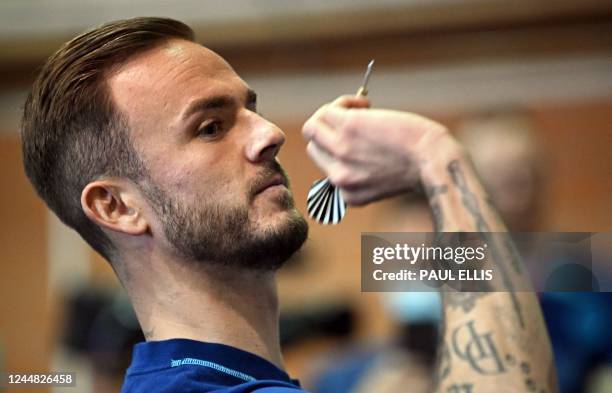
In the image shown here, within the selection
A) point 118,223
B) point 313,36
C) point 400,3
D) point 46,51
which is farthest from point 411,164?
point 46,51

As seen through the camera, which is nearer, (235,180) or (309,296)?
(235,180)

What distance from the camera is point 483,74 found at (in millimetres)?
4094

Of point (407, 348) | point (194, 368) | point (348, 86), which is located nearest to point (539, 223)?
point (407, 348)

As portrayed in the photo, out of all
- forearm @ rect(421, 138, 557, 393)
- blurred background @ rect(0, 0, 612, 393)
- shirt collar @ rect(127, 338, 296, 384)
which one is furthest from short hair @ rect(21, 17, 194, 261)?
blurred background @ rect(0, 0, 612, 393)

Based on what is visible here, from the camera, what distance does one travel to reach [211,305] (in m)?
1.45

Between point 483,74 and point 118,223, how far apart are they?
2.85 meters

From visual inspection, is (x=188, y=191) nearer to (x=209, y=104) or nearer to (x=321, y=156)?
(x=209, y=104)

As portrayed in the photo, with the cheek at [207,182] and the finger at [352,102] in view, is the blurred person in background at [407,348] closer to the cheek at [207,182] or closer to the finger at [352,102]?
the cheek at [207,182]

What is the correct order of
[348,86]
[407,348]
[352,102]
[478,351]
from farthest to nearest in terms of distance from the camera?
[348,86]
[407,348]
[352,102]
[478,351]

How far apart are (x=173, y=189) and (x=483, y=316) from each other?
508 millimetres

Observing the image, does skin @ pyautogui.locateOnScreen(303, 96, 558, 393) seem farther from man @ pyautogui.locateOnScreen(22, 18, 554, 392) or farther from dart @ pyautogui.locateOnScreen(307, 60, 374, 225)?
man @ pyautogui.locateOnScreen(22, 18, 554, 392)

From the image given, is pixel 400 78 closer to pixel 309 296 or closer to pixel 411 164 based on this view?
pixel 309 296

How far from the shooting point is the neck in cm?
144

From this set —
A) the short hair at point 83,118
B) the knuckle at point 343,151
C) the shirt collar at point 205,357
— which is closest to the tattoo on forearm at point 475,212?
the knuckle at point 343,151
